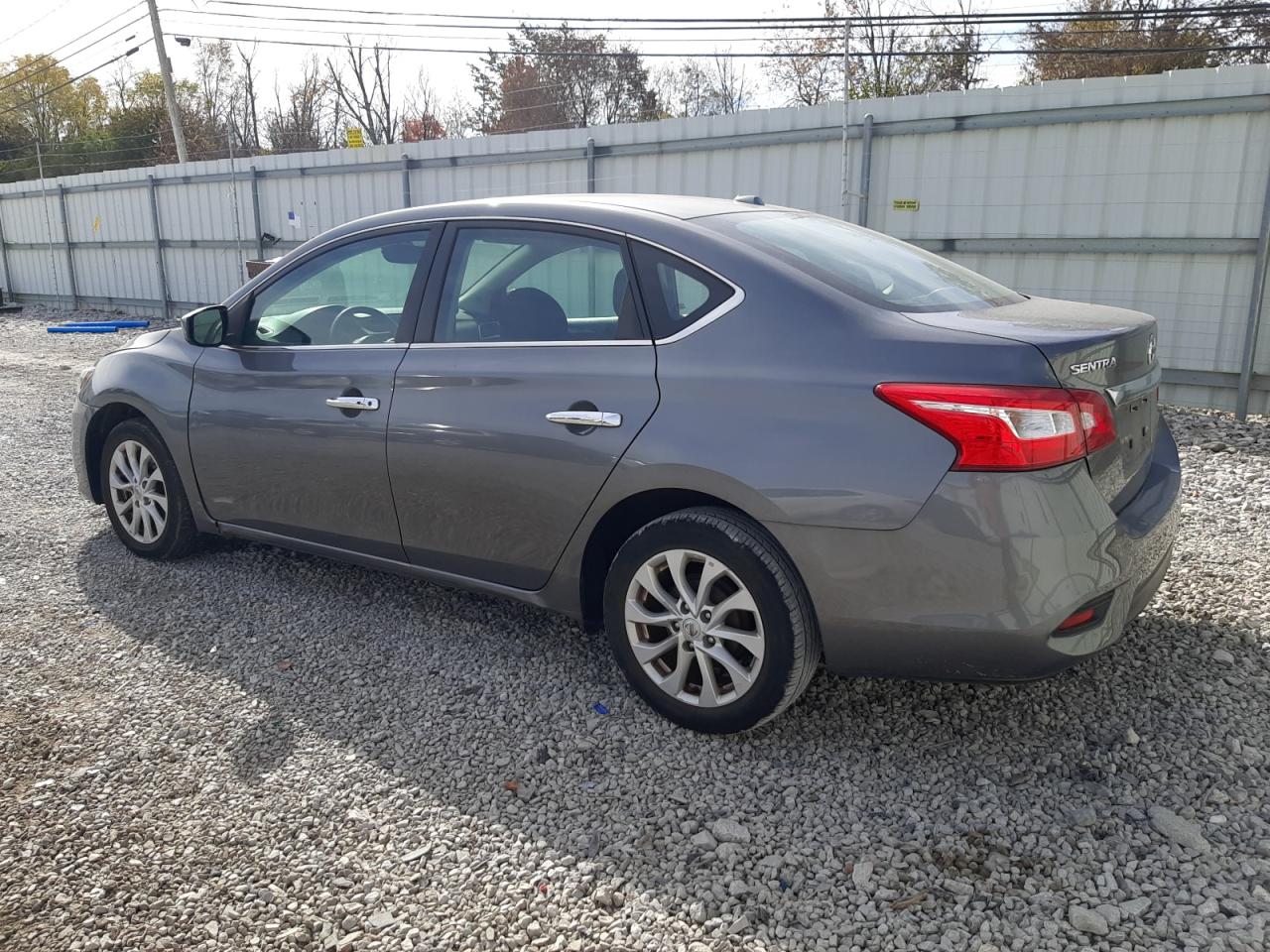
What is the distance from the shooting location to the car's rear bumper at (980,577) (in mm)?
2498

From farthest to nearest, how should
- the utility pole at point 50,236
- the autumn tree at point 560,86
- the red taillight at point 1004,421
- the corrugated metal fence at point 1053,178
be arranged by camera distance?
the autumn tree at point 560,86 → the utility pole at point 50,236 → the corrugated metal fence at point 1053,178 → the red taillight at point 1004,421

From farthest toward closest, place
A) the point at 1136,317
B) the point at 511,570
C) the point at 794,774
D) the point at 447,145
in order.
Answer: the point at 447,145 → the point at 511,570 → the point at 1136,317 → the point at 794,774

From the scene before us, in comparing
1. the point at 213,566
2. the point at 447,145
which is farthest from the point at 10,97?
the point at 213,566

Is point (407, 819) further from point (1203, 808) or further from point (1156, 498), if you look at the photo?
point (1156, 498)

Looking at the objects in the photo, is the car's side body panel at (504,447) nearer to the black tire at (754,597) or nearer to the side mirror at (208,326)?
the black tire at (754,597)

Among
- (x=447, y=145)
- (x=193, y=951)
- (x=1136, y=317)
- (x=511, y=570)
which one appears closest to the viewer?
(x=193, y=951)

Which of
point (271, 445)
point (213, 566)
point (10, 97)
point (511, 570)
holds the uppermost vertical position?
point (10, 97)

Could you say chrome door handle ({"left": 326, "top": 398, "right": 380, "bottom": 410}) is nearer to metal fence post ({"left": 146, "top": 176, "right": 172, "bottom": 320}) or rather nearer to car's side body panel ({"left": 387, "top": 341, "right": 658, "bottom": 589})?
car's side body panel ({"left": 387, "top": 341, "right": 658, "bottom": 589})

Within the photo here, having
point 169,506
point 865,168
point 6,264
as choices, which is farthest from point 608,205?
point 6,264

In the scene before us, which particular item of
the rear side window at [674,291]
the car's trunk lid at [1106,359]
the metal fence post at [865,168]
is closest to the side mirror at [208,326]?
the rear side window at [674,291]

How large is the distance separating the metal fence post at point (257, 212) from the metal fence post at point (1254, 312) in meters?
14.5

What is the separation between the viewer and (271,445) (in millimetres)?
4004

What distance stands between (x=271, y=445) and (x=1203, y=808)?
11.3ft

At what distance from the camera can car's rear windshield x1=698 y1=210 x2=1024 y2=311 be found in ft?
9.89
